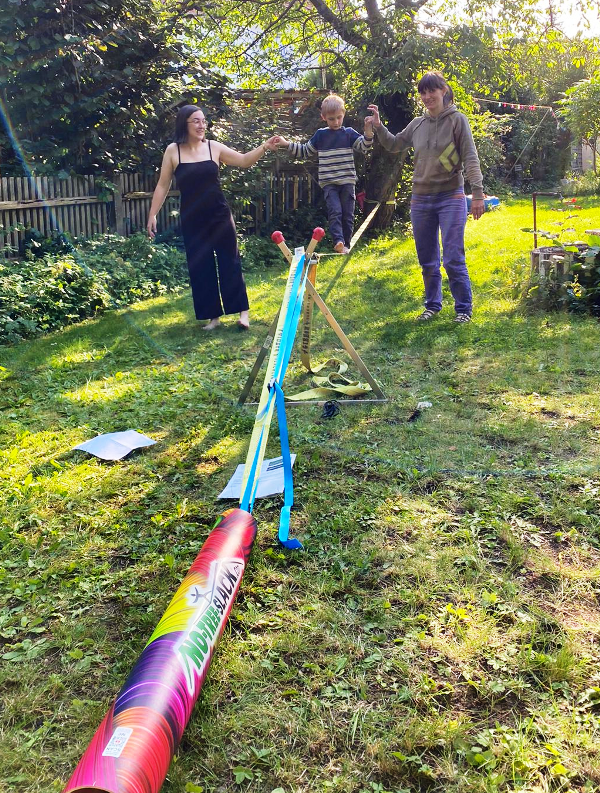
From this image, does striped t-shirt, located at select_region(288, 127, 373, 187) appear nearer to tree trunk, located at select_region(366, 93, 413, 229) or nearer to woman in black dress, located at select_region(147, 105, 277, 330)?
woman in black dress, located at select_region(147, 105, 277, 330)

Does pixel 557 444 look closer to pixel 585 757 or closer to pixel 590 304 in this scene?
pixel 585 757

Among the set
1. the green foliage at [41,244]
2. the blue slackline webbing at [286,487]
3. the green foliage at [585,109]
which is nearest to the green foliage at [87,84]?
the green foliage at [41,244]

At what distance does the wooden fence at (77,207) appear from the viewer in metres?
8.90

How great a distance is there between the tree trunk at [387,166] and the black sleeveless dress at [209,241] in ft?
24.5

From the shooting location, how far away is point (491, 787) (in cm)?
184

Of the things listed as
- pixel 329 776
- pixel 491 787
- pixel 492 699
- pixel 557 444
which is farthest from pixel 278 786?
pixel 557 444

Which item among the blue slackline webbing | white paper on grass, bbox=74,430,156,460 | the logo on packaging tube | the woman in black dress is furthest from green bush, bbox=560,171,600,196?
the logo on packaging tube

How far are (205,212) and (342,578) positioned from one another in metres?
4.85

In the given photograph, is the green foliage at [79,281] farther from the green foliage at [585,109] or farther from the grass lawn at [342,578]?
the green foliage at [585,109]

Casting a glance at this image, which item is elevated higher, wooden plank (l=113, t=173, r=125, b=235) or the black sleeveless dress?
wooden plank (l=113, t=173, r=125, b=235)

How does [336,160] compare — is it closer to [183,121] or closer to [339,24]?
[183,121]

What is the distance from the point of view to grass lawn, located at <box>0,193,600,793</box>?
2010mm

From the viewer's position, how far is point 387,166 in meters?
13.8

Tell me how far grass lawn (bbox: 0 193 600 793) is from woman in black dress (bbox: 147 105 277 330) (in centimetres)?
168
